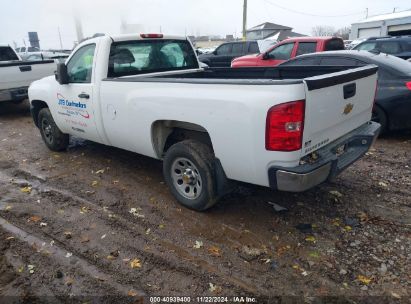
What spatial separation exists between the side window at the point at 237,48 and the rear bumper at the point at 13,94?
9.58m

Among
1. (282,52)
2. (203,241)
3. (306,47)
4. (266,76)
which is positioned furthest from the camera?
(282,52)

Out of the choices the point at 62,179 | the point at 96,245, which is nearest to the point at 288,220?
the point at 96,245

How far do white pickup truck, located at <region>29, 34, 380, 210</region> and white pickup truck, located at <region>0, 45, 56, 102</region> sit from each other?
3.90 meters

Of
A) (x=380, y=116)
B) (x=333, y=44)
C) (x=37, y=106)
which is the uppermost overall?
(x=333, y=44)

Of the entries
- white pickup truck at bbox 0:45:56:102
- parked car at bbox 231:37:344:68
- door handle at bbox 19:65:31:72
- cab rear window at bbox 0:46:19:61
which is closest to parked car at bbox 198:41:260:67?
parked car at bbox 231:37:344:68

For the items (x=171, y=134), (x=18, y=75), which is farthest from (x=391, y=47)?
(x=18, y=75)

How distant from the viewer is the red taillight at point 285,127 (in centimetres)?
283

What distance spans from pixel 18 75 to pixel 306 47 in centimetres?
786

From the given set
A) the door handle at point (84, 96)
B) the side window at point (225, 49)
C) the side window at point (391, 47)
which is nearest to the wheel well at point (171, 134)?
the door handle at point (84, 96)

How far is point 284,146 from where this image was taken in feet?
9.68

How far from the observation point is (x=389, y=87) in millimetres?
5922

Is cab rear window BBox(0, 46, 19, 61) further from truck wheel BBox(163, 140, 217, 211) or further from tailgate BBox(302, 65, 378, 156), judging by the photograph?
tailgate BBox(302, 65, 378, 156)

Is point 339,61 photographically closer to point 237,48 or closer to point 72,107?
point 72,107

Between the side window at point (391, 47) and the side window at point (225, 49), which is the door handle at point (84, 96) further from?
the side window at point (225, 49)
